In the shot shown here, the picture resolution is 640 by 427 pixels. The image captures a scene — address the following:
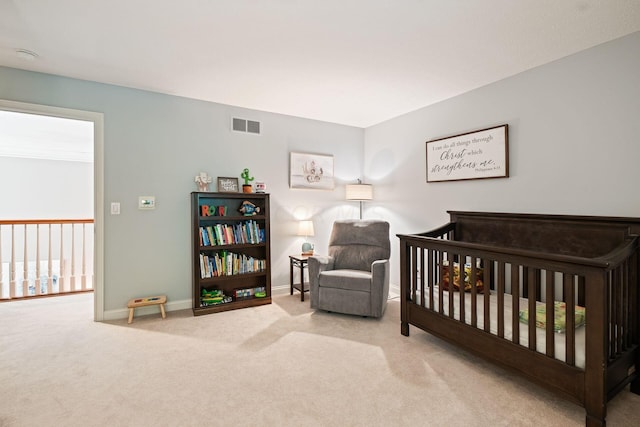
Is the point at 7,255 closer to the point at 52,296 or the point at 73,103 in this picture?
the point at 52,296

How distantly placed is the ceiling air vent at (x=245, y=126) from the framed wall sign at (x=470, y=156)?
6.93 feet

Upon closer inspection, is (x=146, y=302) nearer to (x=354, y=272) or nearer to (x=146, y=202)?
(x=146, y=202)

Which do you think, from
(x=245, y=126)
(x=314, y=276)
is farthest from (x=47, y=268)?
(x=314, y=276)

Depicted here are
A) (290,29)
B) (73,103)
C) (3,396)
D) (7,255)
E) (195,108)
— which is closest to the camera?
(3,396)

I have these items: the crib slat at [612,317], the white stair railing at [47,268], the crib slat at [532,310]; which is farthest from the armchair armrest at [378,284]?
the white stair railing at [47,268]

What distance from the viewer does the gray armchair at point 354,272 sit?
302 centimetres

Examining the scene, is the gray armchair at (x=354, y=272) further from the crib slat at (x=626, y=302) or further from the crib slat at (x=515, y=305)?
the crib slat at (x=626, y=302)

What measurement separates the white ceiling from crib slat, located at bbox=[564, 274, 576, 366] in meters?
1.64

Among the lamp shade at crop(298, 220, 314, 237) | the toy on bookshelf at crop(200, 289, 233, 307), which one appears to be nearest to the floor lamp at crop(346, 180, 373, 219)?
the lamp shade at crop(298, 220, 314, 237)

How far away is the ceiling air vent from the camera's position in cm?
365

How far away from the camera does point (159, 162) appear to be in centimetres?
325

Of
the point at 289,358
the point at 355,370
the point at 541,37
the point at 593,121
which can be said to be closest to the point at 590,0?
the point at 541,37

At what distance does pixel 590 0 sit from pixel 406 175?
2325mm

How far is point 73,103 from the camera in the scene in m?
2.86
